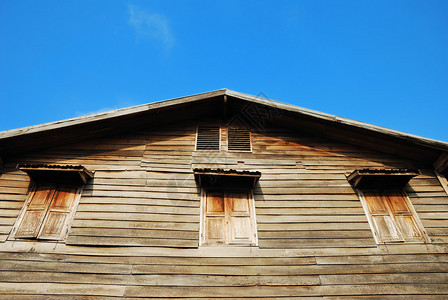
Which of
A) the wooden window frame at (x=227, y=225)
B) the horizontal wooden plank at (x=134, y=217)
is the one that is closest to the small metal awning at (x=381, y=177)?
the wooden window frame at (x=227, y=225)

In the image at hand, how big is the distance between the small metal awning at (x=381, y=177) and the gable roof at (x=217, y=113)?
1.12m

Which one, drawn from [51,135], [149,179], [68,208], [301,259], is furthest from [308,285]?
[51,135]

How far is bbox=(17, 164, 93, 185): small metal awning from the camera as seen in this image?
252 inches

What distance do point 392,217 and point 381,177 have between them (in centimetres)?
103

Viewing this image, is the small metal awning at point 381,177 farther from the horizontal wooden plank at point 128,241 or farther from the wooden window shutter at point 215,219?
the horizontal wooden plank at point 128,241

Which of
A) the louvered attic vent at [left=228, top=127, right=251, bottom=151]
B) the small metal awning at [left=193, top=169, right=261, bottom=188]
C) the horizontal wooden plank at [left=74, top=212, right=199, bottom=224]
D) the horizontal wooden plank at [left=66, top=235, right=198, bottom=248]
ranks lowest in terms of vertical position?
the horizontal wooden plank at [left=66, top=235, right=198, bottom=248]

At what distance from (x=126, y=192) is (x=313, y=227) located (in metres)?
4.70

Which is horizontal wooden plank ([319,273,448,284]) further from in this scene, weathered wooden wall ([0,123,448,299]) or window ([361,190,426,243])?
window ([361,190,426,243])

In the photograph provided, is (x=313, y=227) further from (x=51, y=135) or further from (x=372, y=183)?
(x=51, y=135)

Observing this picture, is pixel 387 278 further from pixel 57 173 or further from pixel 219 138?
pixel 57 173

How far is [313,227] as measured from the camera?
20.9 feet

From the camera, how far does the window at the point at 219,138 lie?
800cm

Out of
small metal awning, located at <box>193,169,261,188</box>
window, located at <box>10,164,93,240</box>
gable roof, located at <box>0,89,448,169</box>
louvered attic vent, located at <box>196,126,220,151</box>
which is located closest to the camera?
window, located at <box>10,164,93,240</box>

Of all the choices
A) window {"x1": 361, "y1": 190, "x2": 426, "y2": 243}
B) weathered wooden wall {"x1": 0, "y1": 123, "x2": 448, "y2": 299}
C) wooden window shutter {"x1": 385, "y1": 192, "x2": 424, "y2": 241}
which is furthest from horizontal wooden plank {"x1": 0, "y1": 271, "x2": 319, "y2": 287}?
wooden window shutter {"x1": 385, "y1": 192, "x2": 424, "y2": 241}
